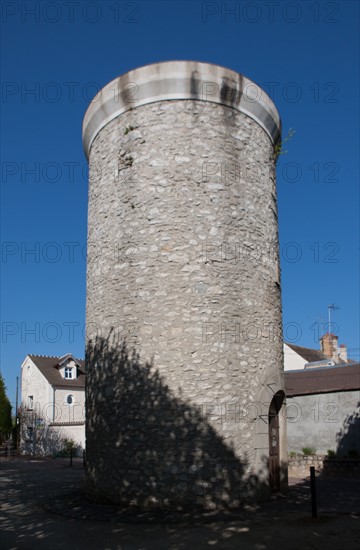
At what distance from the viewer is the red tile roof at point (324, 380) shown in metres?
19.4

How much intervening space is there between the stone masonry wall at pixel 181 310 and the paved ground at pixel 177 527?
0.73 meters

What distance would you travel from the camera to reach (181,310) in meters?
9.64

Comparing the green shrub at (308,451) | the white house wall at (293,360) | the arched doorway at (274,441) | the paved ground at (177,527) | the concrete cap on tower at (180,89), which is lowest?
the green shrub at (308,451)

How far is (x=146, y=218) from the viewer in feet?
33.3

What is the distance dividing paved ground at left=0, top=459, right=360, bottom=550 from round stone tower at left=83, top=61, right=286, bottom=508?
2.17 ft

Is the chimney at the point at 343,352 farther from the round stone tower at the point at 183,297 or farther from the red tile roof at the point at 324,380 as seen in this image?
the round stone tower at the point at 183,297

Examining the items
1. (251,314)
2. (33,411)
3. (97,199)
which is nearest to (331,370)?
(251,314)

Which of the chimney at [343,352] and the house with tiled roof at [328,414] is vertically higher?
the chimney at [343,352]

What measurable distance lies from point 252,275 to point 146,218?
242 centimetres

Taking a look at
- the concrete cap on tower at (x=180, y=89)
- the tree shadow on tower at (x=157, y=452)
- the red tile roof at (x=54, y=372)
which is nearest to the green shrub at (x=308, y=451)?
the tree shadow on tower at (x=157, y=452)

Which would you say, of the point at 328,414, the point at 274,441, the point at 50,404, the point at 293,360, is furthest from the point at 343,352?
the point at 274,441

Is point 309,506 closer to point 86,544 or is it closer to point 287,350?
point 86,544

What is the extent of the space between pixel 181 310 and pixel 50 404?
2512 cm

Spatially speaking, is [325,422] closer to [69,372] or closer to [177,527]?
[177,527]
